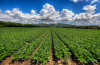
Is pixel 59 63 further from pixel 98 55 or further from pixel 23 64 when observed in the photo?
pixel 98 55

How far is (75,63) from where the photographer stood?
515cm

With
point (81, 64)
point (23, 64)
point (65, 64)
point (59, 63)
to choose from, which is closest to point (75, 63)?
point (81, 64)

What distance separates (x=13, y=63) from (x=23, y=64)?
3.80ft

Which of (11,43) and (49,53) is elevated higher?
(11,43)

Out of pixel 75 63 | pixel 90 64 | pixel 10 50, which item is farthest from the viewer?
pixel 10 50

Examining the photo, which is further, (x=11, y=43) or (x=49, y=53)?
(x=11, y=43)

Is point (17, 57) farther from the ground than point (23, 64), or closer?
farther from the ground

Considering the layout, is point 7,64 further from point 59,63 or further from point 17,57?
point 59,63

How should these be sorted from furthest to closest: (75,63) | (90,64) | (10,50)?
(10,50), (75,63), (90,64)

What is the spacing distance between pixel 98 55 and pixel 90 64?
142 cm

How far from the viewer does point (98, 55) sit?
199 inches

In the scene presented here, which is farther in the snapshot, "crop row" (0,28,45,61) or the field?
"crop row" (0,28,45,61)

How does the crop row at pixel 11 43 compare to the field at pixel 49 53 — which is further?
the crop row at pixel 11 43

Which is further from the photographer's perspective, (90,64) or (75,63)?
(75,63)
